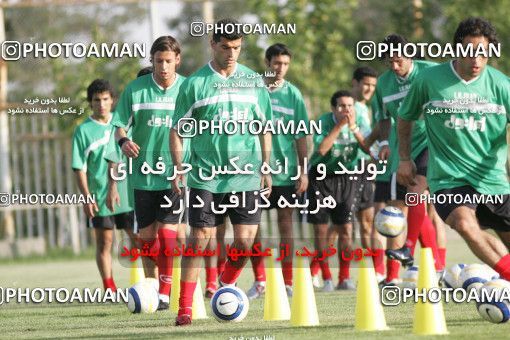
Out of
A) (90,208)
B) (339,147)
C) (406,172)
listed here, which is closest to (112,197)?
(90,208)

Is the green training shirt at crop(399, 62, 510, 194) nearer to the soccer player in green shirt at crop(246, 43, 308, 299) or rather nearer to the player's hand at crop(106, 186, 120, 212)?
the soccer player in green shirt at crop(246, 43, 308, 299)

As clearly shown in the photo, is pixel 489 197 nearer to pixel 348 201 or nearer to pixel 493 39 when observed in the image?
pixel 493 39

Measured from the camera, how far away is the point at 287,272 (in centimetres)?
1248

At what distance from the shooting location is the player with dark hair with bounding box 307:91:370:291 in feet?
→ 43.4

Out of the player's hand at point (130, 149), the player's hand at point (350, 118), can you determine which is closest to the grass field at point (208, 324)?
the player's hand at point (130, 149)

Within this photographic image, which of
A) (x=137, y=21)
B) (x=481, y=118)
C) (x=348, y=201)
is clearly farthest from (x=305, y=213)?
(x=137, y=21)

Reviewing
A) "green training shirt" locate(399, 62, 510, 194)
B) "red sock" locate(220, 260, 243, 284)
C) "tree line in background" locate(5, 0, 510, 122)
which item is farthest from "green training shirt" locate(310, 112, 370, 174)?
"tree line in background" locate(5, 0, 510, 122)

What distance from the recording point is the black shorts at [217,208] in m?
8.98

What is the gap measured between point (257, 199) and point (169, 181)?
1704 mm

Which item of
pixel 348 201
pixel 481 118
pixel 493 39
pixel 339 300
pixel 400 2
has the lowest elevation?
pixel 339 300

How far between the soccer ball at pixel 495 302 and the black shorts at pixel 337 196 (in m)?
5.20

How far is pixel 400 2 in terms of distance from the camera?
75.2 ft

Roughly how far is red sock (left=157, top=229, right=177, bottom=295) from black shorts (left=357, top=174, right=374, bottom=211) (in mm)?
3818

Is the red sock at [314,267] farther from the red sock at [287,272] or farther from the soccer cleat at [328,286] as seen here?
the red sock at [287,272]
